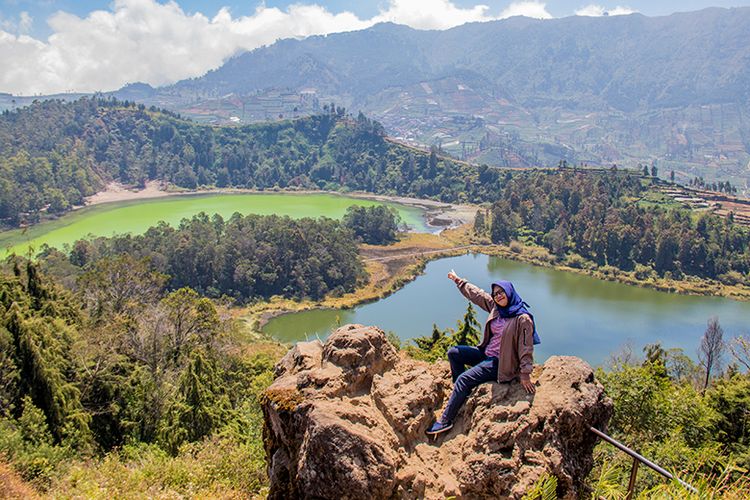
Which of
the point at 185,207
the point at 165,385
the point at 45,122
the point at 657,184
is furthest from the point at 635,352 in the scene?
the point at 45,122

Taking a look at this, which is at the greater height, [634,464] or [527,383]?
[527,383]

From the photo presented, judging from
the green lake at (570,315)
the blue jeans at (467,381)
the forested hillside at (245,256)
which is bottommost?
the green lake at (570,315)

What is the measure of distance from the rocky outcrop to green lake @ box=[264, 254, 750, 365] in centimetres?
3442

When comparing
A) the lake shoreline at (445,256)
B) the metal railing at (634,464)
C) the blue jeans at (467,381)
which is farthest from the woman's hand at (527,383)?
the lake shoreline at (445,256)

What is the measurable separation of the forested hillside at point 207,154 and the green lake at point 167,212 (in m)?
11.4

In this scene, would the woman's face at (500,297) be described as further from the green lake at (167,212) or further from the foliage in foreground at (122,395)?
the green lake at (167,212)

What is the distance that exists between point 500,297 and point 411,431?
1.52 metres

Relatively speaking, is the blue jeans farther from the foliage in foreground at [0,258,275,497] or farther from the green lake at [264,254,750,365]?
the green lake at [264,254,750,365]

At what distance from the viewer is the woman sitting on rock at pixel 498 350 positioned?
15.8 feet

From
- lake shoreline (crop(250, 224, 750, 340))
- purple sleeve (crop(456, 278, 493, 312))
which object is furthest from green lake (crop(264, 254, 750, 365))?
purple sleeve (crop(456, 278, 493, 312))

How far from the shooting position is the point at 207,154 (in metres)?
154

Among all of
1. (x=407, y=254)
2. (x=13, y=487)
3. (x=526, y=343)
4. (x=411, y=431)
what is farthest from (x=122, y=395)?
(x=407, y=254)

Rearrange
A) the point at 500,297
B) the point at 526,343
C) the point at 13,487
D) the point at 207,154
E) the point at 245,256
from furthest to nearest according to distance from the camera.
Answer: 1. the point at 207,154
2. the point at 245,256
3. the point at 13,487
4. the point at 500,297
5. the point at 526,343

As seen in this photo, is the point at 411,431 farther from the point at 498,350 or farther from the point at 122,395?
the point at 122,395
